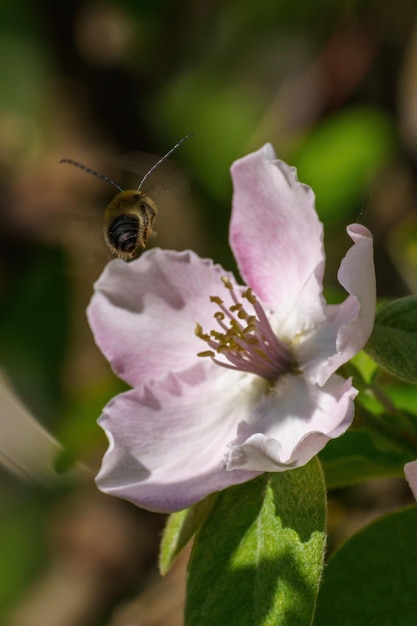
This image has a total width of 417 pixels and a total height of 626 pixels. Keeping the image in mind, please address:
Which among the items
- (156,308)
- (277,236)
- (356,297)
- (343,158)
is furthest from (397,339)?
(343,158)

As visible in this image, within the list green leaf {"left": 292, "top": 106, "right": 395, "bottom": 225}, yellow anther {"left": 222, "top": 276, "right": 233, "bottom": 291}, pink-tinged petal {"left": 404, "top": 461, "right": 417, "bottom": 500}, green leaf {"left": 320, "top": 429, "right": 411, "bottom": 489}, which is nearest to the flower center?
yellow anther {"left": 222, "top": 276, "right": 233, "bottom": 291}

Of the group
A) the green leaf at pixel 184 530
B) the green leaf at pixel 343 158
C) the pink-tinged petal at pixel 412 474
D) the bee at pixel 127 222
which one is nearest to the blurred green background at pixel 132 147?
the green leaf at pixel 343 158

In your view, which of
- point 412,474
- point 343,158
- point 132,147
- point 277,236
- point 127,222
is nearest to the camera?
point 412,474

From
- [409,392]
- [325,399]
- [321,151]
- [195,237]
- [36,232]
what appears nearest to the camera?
[325,399]

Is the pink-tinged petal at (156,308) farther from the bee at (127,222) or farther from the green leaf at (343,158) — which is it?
the green leaf at (343,158)

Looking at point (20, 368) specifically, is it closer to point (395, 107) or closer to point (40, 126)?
point (40, 126)

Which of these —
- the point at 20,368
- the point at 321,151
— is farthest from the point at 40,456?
the point at 321,151

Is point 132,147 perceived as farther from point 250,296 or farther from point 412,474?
point 412,474
